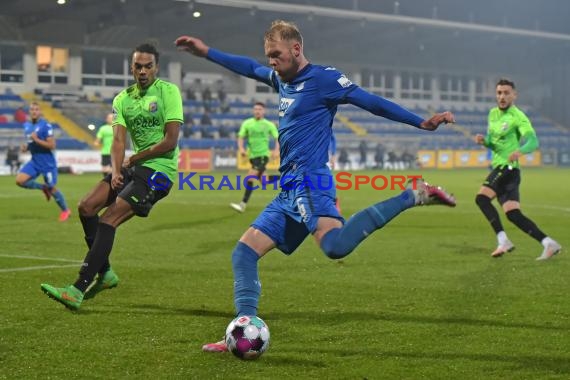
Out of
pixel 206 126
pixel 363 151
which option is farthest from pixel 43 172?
pixel 363 151

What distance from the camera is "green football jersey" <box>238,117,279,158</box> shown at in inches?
763

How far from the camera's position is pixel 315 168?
5.59 m

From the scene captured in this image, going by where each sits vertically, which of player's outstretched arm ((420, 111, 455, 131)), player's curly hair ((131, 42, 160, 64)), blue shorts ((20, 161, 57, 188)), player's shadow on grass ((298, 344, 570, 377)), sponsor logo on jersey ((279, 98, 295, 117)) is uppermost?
player's curly hair ((131, 42, 160, 64))

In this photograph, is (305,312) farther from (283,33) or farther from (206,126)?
(206,126)

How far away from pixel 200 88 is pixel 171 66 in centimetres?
255

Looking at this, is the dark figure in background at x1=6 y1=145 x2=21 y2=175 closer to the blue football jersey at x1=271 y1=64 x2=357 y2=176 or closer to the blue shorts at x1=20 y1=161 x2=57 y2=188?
the blue shorts at x1=20 y1=161 x2=57 y2=188

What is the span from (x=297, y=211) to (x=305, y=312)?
4.92ft

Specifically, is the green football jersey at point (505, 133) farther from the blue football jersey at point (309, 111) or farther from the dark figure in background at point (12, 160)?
the dark figure in background at point (12, 160)

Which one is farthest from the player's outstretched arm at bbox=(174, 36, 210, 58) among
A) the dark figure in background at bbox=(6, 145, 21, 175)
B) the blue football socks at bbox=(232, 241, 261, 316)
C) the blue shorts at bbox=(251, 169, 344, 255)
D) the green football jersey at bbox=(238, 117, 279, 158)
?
the dark figure in background at bbox=(6, 145, 21, 175)

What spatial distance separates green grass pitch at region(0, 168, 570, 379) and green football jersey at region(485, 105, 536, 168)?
1.30 metres

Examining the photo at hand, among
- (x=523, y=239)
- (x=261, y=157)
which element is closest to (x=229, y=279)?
(x=523, y=239)

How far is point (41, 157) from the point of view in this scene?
16.4m

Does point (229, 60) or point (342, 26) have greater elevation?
point (342, 26)

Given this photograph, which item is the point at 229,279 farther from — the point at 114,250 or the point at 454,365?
the point at 454,365
